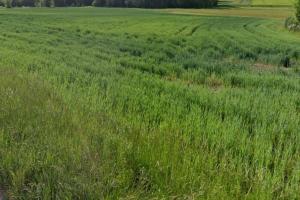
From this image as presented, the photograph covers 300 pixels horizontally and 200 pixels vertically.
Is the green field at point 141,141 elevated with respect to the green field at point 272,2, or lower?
lower

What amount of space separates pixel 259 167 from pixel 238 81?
726 cm

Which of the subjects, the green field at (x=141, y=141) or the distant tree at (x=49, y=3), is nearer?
the green field at (x=141, y=141)

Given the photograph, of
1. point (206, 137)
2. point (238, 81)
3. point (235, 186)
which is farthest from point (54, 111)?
point (238, 81)

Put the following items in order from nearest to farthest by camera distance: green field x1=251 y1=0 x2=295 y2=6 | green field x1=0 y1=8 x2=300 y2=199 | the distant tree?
green field x1=0 y1=8 x2=300 y2=199, green field x1=251 y1=0 x2=295 y2=6, the distant tree

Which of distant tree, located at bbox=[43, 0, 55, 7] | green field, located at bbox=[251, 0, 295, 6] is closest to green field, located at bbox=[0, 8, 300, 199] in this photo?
green field, located at bbox=[251, 0, 295, 6]

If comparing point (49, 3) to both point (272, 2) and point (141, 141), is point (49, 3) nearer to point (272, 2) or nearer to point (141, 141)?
point (272, 2)

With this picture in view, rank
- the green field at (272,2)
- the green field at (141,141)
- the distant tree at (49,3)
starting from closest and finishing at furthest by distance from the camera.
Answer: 1. the green field at (141,141)
2. the green field at (272,2)
3. the distant tree at (49,3)

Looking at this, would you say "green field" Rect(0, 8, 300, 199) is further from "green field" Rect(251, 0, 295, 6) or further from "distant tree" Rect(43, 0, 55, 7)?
"distant tree" Rect(43, 0, 55, 7)

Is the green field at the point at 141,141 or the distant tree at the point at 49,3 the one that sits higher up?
the distant tree at the point at 49,3

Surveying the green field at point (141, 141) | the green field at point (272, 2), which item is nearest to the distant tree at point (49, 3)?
the green field at point (272, 2)

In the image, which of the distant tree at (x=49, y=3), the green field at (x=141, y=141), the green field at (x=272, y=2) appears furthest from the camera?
the distant tree at (x=49, y=3)

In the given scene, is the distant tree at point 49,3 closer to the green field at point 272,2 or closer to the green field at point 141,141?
the green field at point 272,2

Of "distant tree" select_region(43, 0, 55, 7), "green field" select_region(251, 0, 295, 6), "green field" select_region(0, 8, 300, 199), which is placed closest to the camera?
"green field" select_region(0, 8, 300, 199)

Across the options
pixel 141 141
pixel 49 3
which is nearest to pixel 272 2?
pixel 49 3
